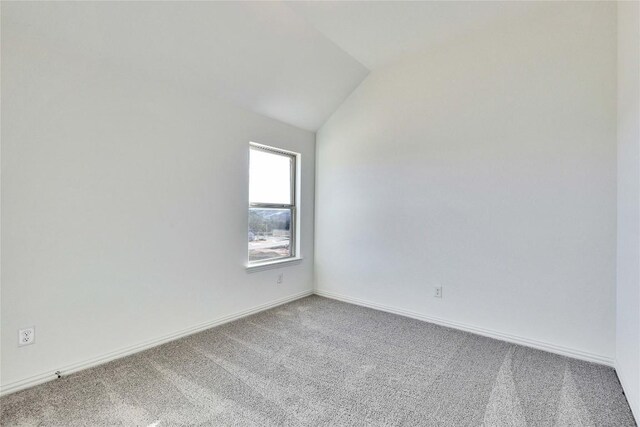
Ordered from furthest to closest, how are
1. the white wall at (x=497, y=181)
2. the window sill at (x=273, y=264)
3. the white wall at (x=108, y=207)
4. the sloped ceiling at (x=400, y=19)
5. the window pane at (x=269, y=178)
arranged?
the window pane at (x=269, y=178) < the window sill at (x=273, y=264) < the sloped ceiling at (x=400, y=19) < the white wall at (x=497, y=181) < the white wall at (x=108, y=207)

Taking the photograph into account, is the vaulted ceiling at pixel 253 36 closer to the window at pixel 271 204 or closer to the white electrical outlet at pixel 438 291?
the window at pixel 271 204

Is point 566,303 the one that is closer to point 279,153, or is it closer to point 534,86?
point 534,86

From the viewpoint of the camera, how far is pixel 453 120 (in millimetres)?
2910

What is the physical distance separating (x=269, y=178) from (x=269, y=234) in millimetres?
657

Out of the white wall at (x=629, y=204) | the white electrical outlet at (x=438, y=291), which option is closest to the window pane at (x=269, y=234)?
the white electrical outlet at (x=438, y=291)

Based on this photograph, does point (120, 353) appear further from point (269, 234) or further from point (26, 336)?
point (269, 234)

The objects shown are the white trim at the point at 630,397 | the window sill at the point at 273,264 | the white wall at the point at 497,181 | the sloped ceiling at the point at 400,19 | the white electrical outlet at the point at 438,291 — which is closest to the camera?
the white trim at the point at 630,397

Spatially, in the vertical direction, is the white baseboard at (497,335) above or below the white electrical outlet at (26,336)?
below

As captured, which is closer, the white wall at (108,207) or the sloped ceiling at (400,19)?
the white wall at (108,207)

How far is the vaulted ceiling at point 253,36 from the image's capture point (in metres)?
1.94

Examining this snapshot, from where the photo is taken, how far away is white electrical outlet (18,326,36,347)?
1857mm

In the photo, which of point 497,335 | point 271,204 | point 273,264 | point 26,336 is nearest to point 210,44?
point 271,204

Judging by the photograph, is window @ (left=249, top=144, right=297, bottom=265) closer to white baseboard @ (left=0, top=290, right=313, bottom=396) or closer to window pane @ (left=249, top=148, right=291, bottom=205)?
window pane @ (left=249, top=148, right=291, bottom=205)

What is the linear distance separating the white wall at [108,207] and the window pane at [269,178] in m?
0.22
